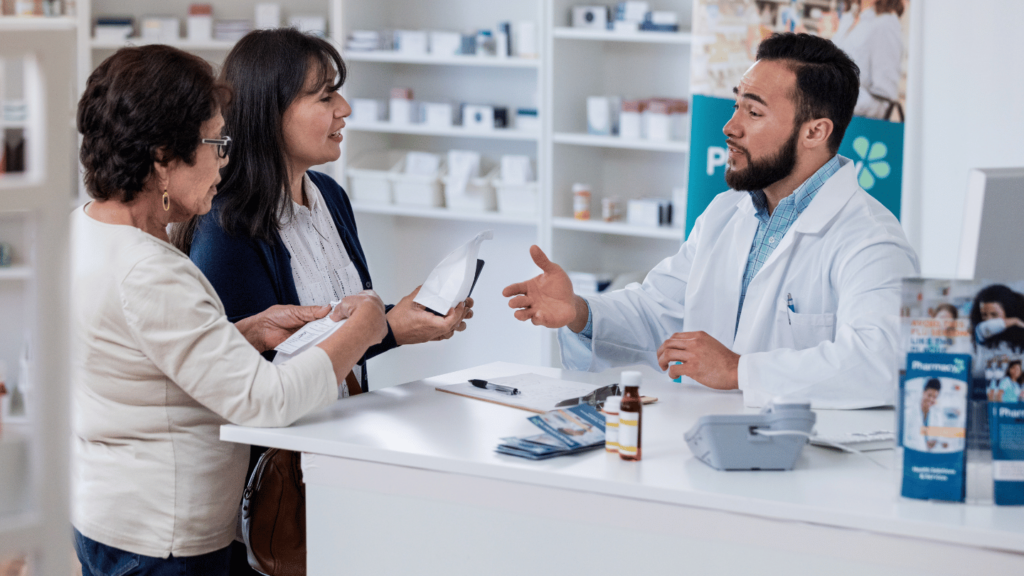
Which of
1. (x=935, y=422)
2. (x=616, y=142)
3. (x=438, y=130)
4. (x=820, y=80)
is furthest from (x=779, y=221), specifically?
(x=438, y=130)

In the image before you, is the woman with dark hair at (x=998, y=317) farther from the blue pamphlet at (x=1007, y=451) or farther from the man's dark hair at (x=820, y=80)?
the man's dark hair at (x=820, y=80)

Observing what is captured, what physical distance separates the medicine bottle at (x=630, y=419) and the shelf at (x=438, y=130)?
2.71 m

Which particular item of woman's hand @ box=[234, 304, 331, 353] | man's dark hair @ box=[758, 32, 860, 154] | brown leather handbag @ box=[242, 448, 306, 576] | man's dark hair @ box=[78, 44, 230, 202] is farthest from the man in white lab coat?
man's dark hair @ box=[78, 44, 230, 202]

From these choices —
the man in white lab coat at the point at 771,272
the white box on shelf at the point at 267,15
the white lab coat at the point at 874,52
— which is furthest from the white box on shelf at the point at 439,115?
the man in white lab coat at the point at 771,272

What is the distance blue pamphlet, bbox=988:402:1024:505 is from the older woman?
39.9 inches

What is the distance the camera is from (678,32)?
3.88 meters

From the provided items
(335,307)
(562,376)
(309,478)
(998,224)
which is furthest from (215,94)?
Answer: (998,224)

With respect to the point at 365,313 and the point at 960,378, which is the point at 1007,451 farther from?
the point at 365,313

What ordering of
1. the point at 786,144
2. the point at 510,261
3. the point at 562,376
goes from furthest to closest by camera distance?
the point at 510,261 → the point at 786,144 → the point at 562,376

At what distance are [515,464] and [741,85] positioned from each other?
1.25m

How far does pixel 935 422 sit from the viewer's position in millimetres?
1291

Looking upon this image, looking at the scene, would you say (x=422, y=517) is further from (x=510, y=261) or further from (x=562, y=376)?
(x=510, y=261)

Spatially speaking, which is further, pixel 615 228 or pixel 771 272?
pixel 615 228

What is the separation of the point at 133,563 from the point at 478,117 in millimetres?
2964
